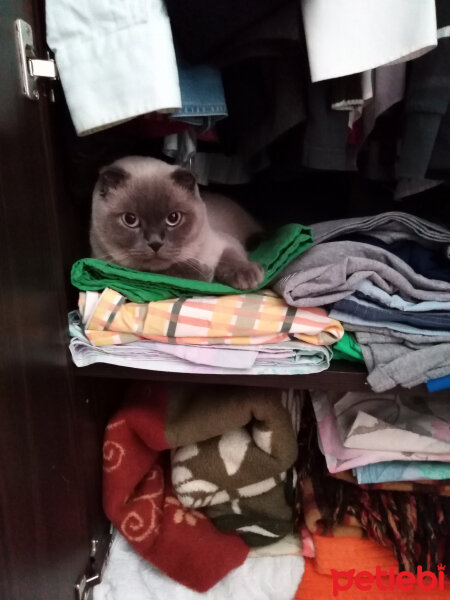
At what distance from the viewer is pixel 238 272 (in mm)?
858

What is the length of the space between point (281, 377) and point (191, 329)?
17cm

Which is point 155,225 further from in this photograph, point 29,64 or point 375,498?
point 375,498

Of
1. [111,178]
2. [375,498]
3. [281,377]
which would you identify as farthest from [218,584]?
[111,178]

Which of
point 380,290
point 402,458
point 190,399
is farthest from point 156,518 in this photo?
point 380,290

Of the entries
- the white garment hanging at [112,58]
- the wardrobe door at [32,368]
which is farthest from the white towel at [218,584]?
the white garment hanging at [112,58]

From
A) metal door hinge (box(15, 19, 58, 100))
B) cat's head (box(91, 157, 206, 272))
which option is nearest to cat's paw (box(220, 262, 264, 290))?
cat's head (box(91, 157, 206, 272))

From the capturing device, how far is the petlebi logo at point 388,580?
88 cm

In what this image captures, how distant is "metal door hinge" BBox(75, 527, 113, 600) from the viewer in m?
0.84

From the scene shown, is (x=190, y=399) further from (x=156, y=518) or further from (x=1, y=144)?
(x=1, y=144)

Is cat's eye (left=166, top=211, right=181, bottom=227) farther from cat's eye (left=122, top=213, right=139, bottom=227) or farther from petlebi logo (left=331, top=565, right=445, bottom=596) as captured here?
petlebi logo (left=331, top=565, right=445, bottom=596)

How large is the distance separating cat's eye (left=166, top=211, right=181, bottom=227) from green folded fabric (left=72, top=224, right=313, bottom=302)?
0.19 m

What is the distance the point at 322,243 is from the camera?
0.85 m

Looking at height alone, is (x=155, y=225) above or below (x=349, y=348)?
above

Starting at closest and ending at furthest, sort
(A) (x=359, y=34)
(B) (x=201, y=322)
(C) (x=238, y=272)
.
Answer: (A) (x=359, y=34) < (B) (x=201, y=322) < (C) (x=238, y=272)
